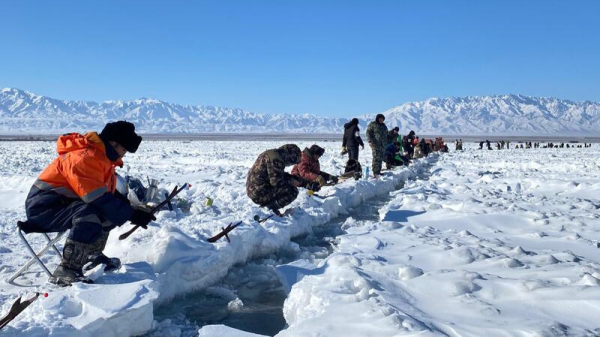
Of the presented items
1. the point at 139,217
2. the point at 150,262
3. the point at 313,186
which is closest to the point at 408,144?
the point at 313,186

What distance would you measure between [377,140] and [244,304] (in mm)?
8220

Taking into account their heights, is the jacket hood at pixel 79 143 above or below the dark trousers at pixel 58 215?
above

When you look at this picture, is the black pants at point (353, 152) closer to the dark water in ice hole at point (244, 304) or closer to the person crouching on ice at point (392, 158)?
the person crouching on ice at point (392, 158)

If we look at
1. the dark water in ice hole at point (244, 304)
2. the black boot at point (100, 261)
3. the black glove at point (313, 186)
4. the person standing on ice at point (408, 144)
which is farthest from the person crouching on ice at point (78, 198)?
the person standing on ice at point (408, 144)

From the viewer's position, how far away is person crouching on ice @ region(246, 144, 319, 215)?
6500mm

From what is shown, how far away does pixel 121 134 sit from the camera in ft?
11.8

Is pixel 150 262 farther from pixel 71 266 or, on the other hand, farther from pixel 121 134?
pixel 121 134

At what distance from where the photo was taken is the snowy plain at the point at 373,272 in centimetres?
278

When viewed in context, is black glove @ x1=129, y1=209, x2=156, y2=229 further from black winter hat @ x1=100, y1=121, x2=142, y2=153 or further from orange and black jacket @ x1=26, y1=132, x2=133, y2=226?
black winter hat @ x1=100, y1=121, x2=142, y2=153

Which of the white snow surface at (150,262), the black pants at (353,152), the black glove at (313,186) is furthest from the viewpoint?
the black pants at (353,152)

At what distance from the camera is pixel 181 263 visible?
4.17 meters

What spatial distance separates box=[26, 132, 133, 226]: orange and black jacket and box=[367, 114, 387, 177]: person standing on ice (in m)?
8.54

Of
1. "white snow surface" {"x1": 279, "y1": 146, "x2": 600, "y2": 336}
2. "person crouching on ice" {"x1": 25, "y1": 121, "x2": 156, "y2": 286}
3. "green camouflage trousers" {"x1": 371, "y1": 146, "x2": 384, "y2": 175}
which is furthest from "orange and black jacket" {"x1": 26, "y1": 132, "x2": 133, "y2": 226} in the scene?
"green camouflage trousers" {"x1": 371, "y1": 146, "x2": 384, "y2": 175}

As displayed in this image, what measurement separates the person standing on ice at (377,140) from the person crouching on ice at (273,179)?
511cm
